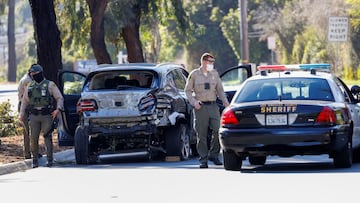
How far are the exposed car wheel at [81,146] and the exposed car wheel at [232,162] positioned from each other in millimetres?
3350

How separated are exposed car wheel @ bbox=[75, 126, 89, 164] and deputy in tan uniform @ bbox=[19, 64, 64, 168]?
474 millimetres

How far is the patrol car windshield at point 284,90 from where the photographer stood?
50.7 ft

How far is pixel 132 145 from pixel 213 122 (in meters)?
2.58

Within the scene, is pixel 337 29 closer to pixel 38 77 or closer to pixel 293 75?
pixel 38 77

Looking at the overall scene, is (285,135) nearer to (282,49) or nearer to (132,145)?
(132,145)

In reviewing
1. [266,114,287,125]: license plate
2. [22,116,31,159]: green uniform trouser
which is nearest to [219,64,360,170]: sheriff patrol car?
[266,114,287,125]: license plate

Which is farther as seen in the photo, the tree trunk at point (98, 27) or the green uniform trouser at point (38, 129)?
the tree trunk at point (98, 27)

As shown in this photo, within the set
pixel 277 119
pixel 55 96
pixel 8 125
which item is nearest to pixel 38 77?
pixel 55 96

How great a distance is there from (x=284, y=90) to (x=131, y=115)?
3.45 metres

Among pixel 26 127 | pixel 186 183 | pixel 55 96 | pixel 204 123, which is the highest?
pixel 55 96

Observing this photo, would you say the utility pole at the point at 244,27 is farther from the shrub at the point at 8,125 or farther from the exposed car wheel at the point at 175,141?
the exposed car wheel at the point at 175,141

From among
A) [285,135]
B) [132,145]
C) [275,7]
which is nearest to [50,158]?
[132,145]

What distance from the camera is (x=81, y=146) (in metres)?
18.5

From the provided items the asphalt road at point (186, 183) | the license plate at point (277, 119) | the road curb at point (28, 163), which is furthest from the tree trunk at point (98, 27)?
the license plate at point (277, 119)
